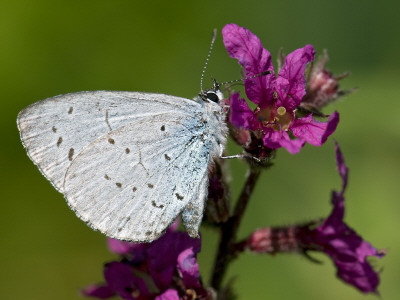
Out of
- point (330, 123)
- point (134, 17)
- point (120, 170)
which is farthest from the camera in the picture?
point (134, 17)

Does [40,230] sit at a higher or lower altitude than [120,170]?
lower

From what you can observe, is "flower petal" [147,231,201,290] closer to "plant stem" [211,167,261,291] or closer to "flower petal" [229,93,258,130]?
"plant stem" [211,167,261,291]

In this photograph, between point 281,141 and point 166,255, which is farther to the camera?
point 166,255

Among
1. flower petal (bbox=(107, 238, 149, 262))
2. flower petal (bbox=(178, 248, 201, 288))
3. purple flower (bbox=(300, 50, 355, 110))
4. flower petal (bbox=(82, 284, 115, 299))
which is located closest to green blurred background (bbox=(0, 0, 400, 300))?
flower petal (bbox=(107, 238, 149, 262))

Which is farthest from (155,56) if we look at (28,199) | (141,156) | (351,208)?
(141,156)

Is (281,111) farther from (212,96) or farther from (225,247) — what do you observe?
(225,247)

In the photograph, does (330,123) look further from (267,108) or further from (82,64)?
(82,64)

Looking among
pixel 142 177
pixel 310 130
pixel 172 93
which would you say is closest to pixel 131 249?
pixel 142 177
